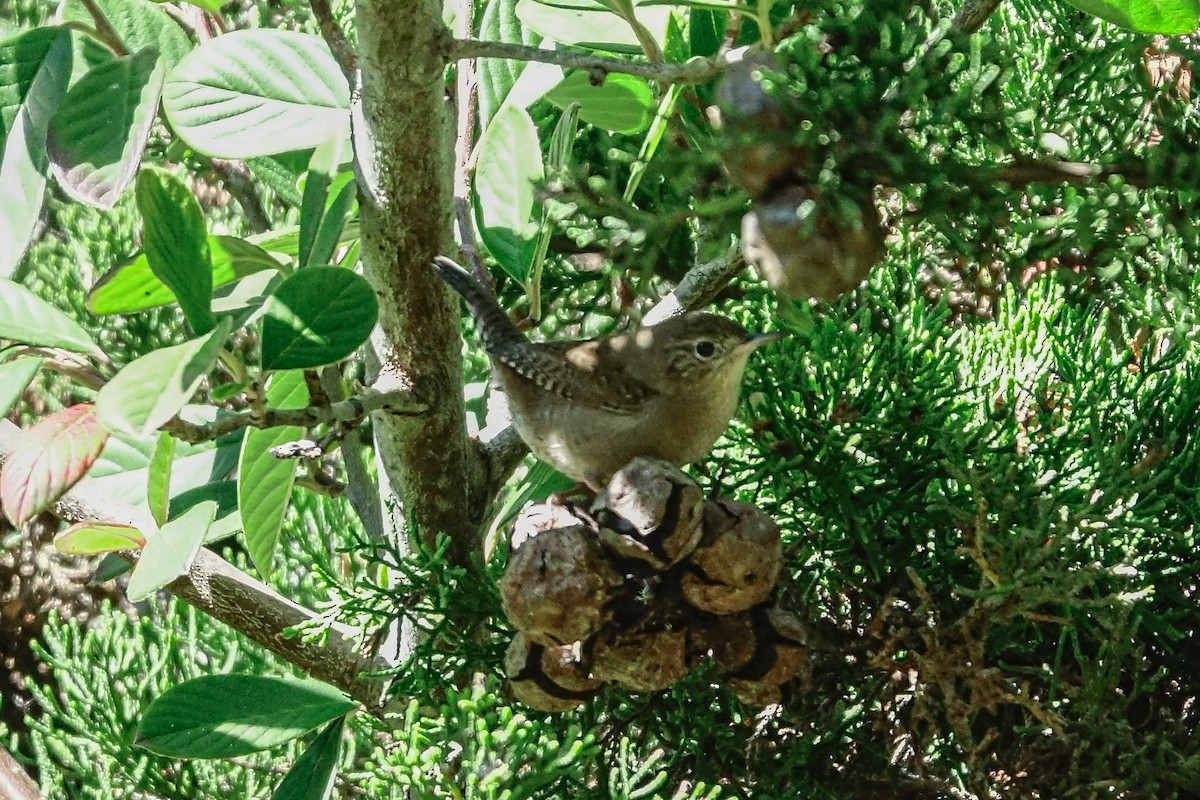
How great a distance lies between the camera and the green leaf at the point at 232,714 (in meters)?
1.26

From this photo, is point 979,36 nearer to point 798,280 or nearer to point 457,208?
point 798,280

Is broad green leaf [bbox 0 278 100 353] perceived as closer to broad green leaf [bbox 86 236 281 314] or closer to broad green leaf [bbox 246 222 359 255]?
broad green leaf [bbox 86 236 281 314]

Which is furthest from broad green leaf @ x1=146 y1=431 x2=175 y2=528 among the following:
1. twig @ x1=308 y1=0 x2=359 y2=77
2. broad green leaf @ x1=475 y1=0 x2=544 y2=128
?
broad green leaf @ x1=475 y1=0 x2=544 y2=128

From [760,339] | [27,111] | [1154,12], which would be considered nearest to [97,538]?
[27,111]

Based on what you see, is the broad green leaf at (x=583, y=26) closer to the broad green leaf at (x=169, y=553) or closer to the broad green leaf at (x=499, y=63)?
the broad green leaf at (x=499, y=63)

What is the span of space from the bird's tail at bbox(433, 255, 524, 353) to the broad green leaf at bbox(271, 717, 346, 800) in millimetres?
500

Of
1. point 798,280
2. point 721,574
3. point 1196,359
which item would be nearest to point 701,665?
point 721,574

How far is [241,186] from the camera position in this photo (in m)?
Answer: 1.84

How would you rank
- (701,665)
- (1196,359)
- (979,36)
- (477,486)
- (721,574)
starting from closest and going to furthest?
(979,36) < (721,574) < (701,665) < (477,486) < (1196,359)

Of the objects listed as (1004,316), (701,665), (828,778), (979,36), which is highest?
(979,36)

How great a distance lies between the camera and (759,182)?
0.96m

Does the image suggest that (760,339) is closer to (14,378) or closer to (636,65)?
(636,65)

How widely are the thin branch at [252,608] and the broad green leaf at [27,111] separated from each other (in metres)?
0.35

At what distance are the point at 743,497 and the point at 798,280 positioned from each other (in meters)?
0.54
